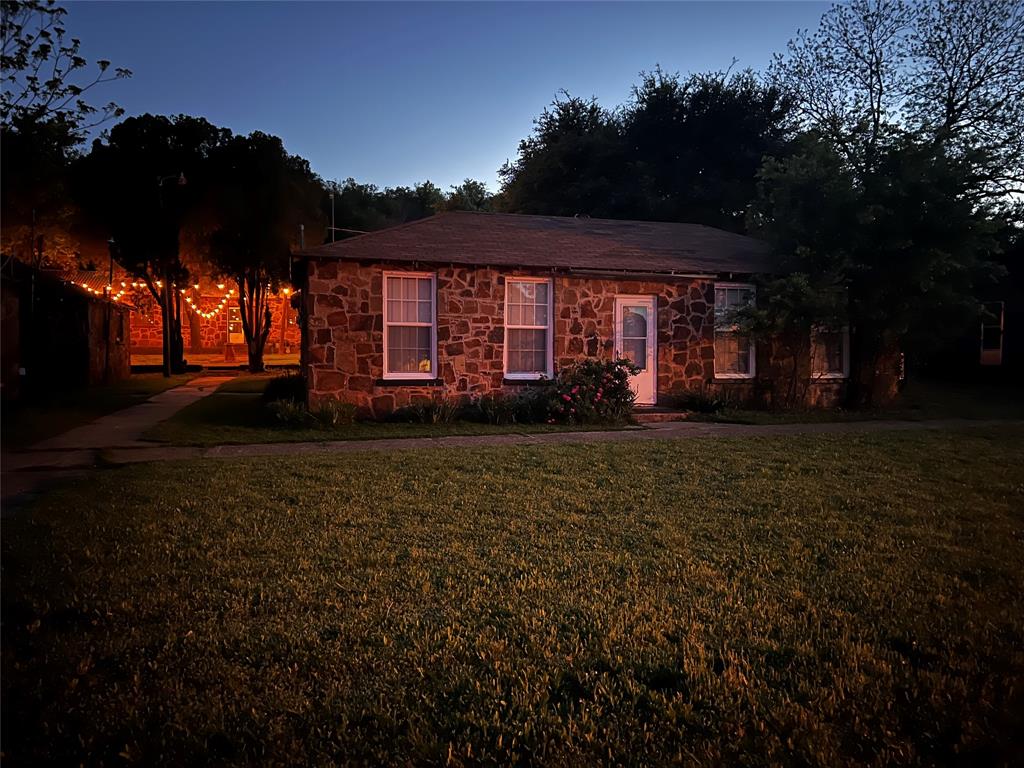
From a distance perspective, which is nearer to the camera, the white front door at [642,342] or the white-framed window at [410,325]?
the white-framed window at [410,325]

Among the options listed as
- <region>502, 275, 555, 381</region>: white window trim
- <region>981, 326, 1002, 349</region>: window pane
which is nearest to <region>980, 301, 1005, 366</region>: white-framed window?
<region>981, 326, 1002, 349</region>: window pane

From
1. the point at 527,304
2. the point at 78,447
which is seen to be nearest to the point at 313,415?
the point at 78,447

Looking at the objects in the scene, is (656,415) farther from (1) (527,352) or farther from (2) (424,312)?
(2) (424,312)

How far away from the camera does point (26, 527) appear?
534 cm

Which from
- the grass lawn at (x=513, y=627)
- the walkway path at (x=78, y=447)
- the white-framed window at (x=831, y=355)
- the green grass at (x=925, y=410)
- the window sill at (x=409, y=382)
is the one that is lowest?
the grass lawn at (x=513, y=627)

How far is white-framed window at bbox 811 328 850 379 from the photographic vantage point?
15727 mm

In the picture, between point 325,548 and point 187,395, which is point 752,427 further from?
point 187,395

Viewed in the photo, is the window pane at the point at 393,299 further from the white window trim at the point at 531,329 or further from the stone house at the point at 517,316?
the white window trim at the point at 531,329

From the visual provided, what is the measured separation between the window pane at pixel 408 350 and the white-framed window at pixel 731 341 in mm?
6464

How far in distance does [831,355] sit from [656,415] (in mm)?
5552

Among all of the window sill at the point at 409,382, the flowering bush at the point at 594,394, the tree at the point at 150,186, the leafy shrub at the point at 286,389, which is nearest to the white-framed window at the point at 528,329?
the flowering bush at the point at 594,394

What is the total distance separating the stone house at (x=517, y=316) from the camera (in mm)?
12859

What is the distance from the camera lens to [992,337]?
22.4 meters

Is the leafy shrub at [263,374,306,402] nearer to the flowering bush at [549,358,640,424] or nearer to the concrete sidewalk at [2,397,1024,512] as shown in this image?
the concrete sidewalk at [2,397,1024,512]
